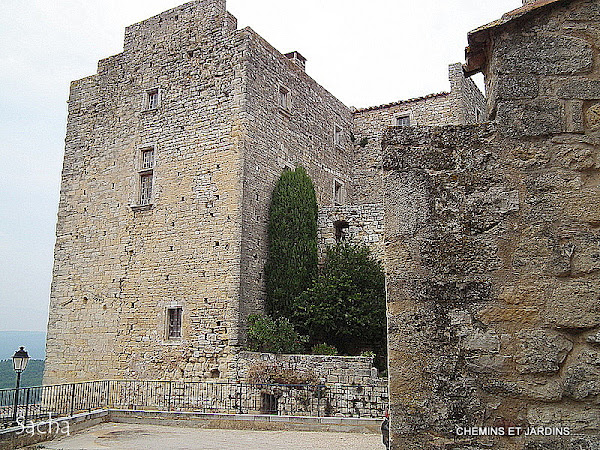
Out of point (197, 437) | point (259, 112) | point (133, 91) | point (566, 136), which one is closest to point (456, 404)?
point (566, 136)

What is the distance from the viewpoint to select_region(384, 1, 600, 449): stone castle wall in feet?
8.12

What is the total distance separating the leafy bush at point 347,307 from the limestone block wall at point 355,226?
93 centimetres

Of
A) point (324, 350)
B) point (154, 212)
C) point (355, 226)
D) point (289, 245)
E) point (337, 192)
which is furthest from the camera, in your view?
point (337, 192)

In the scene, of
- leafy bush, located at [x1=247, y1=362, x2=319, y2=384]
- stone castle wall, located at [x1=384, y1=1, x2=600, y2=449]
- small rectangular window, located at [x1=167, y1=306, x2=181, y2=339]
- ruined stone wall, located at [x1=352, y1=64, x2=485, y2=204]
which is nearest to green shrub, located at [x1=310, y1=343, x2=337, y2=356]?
leafy bush, located at [x1=247, y1=362, x2=319, y2=384]

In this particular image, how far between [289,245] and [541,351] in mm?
14639

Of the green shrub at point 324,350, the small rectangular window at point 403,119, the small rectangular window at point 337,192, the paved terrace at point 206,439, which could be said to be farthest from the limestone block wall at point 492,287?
the small rectangular window at point 403,119

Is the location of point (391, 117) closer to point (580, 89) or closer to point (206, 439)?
point (206, 439)

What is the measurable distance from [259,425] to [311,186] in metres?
8.37

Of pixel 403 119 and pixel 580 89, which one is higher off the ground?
pixel 403 119

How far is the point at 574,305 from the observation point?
250 centimetres

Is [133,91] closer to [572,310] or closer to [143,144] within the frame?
[143,144]

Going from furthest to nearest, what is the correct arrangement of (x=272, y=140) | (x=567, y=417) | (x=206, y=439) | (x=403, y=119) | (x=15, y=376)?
(x=15, y=376) < (x=403, y=119) < (x=272, y=140) < (x=206, y=439) < (x=567, y=417)

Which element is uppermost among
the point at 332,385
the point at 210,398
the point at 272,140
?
the point at 272,140

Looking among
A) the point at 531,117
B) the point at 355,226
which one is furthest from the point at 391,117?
the point at 531,117
